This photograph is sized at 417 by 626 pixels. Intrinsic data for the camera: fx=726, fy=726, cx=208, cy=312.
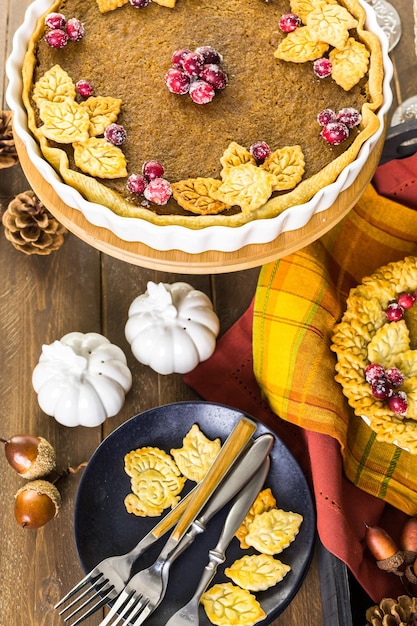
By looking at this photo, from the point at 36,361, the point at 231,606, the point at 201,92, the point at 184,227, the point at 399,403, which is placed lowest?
the point at 231,606

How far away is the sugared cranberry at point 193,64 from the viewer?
1.07 meters

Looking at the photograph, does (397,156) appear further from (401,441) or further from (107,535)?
(107,535)

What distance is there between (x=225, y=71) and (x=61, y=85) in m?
0.25

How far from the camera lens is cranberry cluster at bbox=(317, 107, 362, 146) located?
3.45 ft

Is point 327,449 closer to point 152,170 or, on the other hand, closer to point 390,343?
point 390,343

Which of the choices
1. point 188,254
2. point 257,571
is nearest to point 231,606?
point 257,571

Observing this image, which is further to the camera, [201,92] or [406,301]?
[406,301]

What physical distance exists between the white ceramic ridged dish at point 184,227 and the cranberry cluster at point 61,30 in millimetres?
82

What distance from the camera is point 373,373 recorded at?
1144 millimetres

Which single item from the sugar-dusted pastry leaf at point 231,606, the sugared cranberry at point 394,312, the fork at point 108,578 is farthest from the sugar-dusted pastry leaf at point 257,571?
the sugared cranberry at point 394,312

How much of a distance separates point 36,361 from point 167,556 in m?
0.43

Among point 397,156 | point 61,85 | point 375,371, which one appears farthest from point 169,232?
point 397,156

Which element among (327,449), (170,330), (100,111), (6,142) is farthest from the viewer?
(6,142)

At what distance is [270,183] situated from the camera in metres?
0.99
